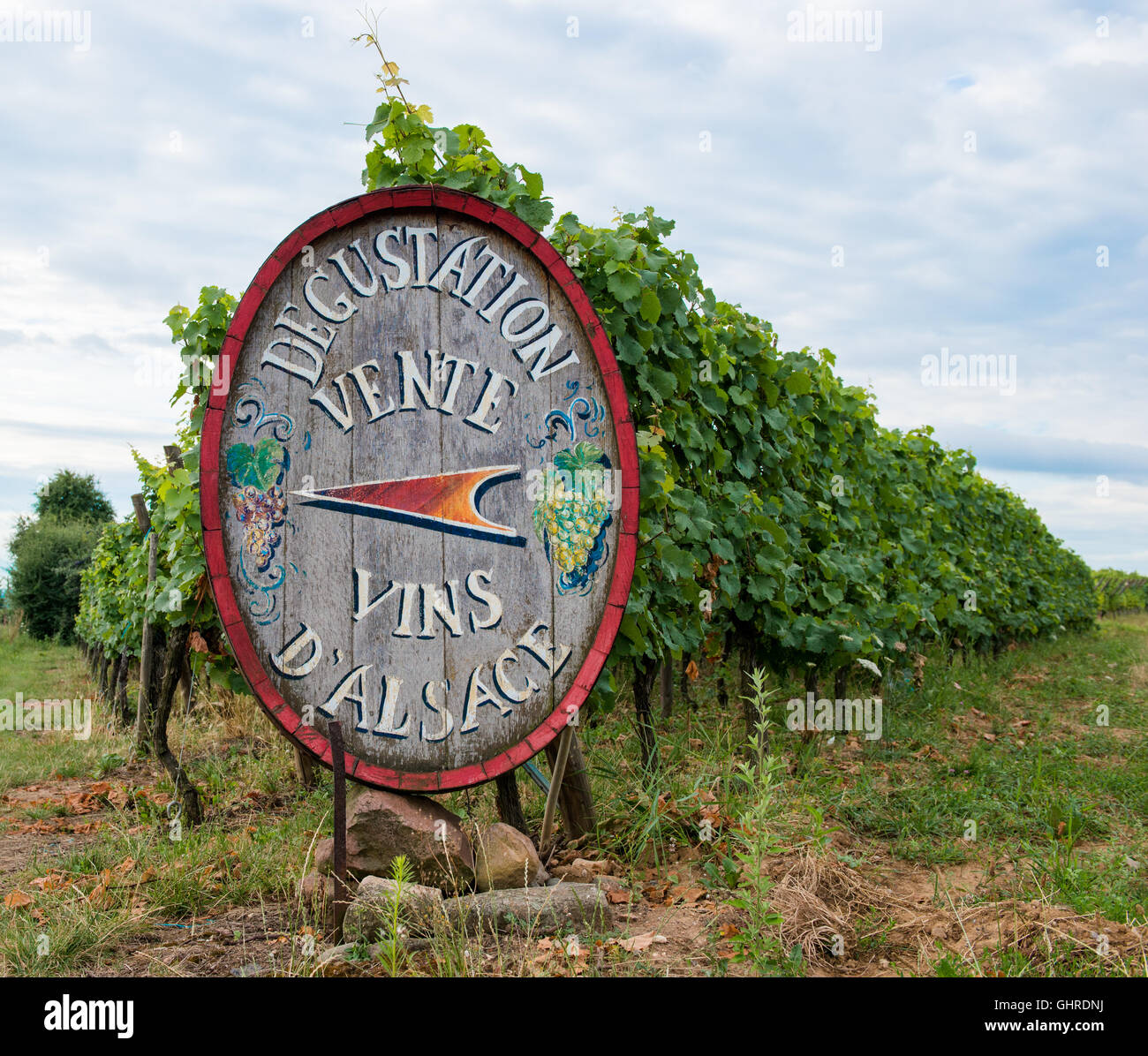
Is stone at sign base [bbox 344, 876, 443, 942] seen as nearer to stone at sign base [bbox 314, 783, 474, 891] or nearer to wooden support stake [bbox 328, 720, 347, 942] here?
wooden support stake [bbox 328, 720, 347, 942]

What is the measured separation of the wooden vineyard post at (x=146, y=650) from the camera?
657 centimetres

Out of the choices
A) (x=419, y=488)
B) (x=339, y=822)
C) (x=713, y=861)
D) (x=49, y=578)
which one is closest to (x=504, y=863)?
(x=339, y=822)

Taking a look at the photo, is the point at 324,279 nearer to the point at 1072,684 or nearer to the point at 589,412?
the point at 589,412

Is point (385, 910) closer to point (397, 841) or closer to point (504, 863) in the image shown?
point (397, 841)

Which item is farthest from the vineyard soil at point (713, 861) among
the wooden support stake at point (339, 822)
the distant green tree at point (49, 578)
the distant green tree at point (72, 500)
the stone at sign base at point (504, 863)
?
the distant green tree at point (72, 500)

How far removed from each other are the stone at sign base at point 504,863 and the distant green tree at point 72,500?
3906 cm

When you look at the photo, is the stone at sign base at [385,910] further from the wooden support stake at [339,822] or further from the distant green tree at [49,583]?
the distant green tree at [49,583]

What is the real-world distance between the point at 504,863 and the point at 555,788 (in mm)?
367

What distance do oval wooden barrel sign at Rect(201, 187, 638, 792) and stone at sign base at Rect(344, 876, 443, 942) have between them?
34 cm

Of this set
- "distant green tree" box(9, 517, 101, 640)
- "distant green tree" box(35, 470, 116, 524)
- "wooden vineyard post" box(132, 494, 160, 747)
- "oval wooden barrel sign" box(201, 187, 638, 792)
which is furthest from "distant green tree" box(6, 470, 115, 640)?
"oval wooden barrel sign" box(201, 187, 638, 792)

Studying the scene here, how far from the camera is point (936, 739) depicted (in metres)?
6.91

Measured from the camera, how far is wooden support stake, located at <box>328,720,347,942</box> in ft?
9.36

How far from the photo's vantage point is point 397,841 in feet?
10.2

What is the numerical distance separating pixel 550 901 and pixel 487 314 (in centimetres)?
209
